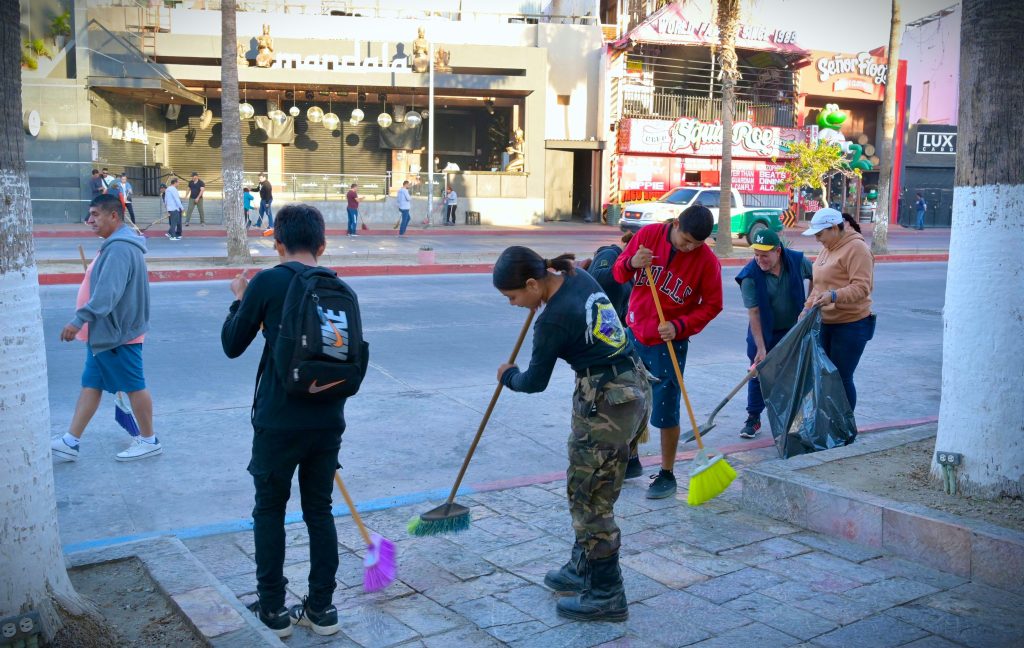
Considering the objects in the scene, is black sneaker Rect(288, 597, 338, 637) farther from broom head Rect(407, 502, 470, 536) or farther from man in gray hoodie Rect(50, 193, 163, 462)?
man in gray hoodie Rect(50, 193, 163, 462)

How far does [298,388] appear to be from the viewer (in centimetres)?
354

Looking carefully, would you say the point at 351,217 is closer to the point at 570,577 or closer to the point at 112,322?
the point at 112,322

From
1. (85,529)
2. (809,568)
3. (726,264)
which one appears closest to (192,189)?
(726,264)

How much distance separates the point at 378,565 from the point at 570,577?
0.88 m

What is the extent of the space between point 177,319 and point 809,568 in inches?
370

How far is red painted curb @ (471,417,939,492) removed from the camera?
5895 mm

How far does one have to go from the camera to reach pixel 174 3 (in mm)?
33500

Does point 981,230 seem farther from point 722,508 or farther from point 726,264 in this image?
point 726,264

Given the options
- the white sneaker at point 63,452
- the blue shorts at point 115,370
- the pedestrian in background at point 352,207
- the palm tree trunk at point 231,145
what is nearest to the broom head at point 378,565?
the blue shorts at point 115,370

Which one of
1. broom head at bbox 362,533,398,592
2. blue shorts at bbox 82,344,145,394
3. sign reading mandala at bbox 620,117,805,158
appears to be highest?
sign reading mandala at bbox 620,117,805,158

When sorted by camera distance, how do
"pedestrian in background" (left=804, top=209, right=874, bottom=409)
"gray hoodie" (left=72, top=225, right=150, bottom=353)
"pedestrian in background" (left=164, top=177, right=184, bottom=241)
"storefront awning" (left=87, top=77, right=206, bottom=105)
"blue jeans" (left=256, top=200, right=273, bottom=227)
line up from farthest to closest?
"storefront awning" (left=87, top=77, right=206, bottom=105) < "blue jeans" (left=256, top=200, right=273, bottom=227) < "pedestrian in background" (left=164, top=177, right=184, bottom=241) < "pedestrian in background" (left=804, top=209, right=874, bottom=409) < "gray hoodie" (left=72, top=225, right=150, bottom=353)

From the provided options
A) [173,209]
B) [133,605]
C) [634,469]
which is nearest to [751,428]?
[634,469]

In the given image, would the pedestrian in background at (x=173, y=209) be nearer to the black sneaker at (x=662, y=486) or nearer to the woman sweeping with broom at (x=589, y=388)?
the black sneaker at (x=662, y=486)

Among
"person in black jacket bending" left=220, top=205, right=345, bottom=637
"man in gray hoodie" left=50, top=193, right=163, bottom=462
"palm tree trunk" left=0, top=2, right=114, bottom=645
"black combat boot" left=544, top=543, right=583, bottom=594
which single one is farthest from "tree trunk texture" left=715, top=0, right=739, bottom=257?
"palm tree trunk" left=0, top=2, right=114, bottom=645
